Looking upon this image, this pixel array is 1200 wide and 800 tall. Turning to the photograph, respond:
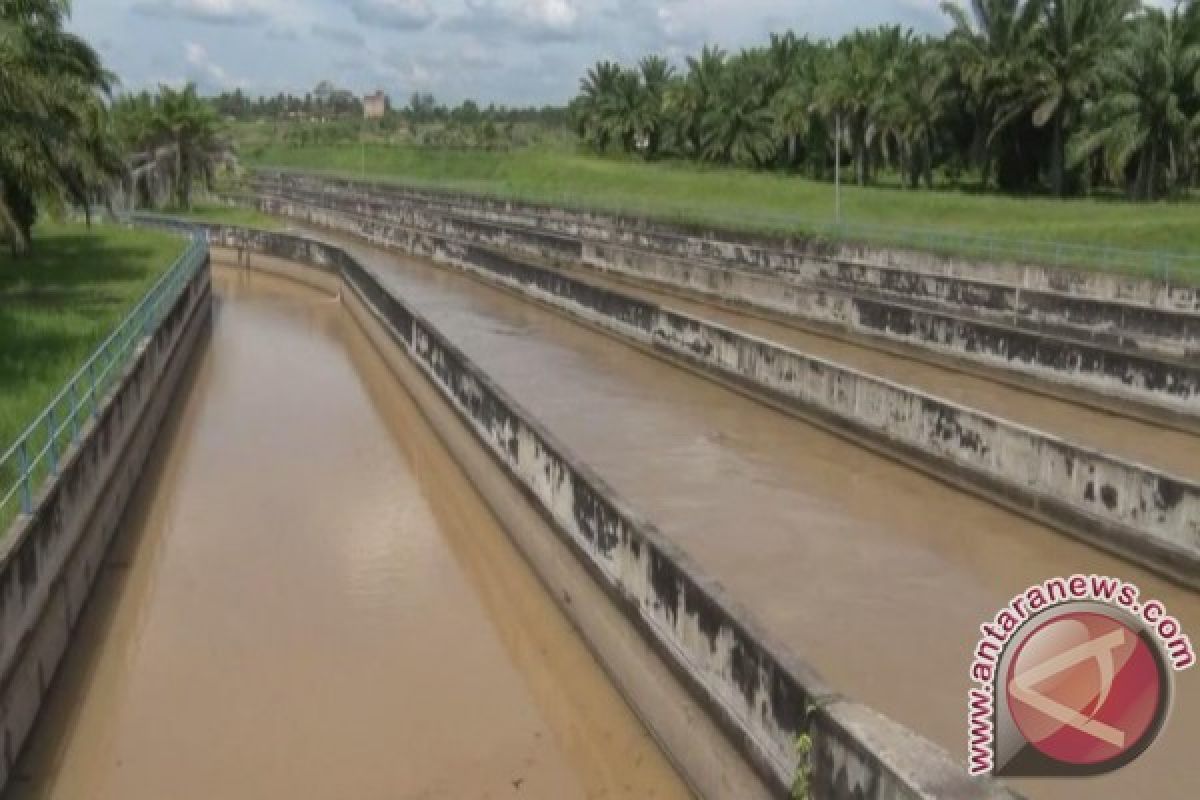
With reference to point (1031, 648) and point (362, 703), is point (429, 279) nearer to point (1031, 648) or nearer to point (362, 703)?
point (362, 703)

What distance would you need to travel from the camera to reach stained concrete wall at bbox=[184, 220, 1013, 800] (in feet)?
18.2

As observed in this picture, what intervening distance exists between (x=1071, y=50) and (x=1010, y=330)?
26.0m

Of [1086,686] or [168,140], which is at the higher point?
[168,140]

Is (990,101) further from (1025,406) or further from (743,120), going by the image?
(1025,406)

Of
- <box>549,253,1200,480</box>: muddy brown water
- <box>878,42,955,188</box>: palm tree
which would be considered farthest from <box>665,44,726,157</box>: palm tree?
<box>549,253,1200,480</box>: muddy brown water

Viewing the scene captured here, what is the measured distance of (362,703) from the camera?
9.02 meters

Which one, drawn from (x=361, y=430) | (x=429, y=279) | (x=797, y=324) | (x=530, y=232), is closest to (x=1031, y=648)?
(x=361, y=430)

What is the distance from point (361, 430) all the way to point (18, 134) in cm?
891


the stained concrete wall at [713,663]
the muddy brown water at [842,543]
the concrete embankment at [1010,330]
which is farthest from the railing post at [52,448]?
the concrete embankment at [1010,330]

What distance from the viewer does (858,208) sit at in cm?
4338

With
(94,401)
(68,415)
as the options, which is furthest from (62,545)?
(94,401)

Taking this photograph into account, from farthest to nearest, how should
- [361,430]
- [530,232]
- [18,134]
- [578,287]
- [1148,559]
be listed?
[530,232] < [578,287] < [18,134] < [361,430] < [1148,559]

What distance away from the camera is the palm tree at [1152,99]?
118ft

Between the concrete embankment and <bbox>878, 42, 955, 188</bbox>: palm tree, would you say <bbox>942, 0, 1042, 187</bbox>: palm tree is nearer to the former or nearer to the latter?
<bbox>878, 42, 955, 188</bbox>: palm tree
